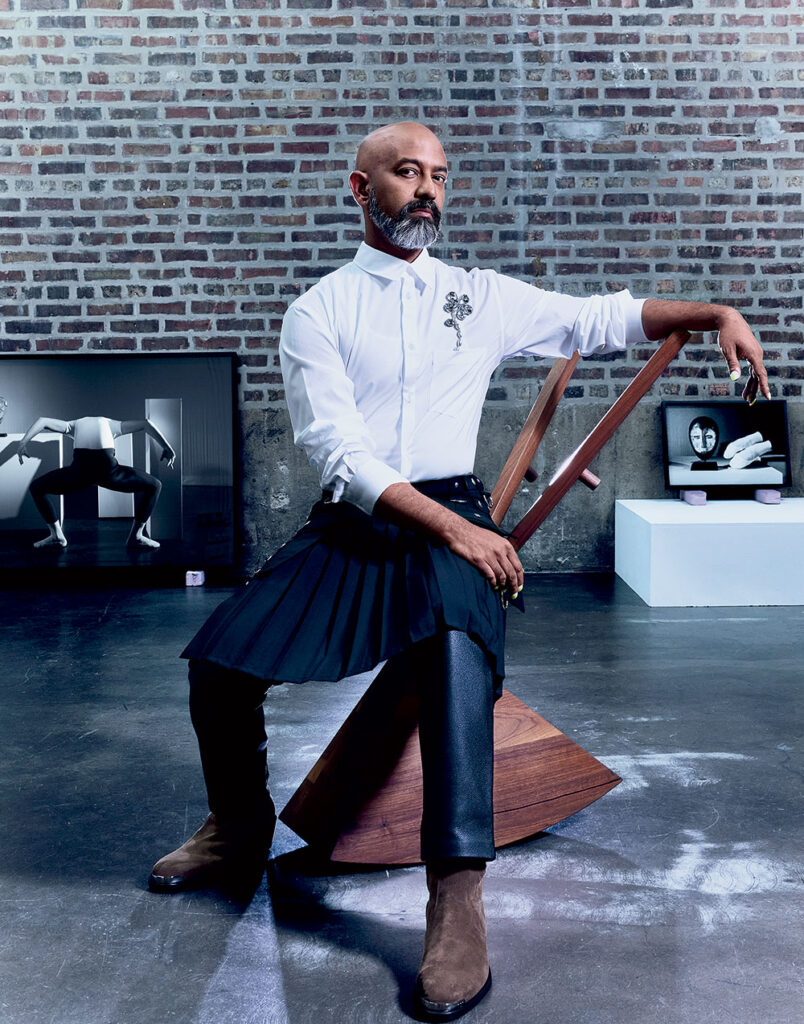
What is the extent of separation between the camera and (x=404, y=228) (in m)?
1.81

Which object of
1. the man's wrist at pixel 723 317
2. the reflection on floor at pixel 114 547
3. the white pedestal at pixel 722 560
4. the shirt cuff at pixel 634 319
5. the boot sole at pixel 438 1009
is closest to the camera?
the boot sole at pixel 438 1009

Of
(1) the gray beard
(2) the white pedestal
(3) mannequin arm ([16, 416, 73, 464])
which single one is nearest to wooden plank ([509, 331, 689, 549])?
(1) the gray beard

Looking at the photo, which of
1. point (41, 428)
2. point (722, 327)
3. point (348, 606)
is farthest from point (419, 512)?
point (41, 428)

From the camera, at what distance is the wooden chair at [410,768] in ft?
6.07

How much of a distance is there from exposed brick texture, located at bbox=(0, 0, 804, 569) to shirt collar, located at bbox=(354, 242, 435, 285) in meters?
2.98

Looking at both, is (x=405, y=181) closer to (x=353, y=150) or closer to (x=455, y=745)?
(x=455, y=745)

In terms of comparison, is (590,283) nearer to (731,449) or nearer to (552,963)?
(731,449)

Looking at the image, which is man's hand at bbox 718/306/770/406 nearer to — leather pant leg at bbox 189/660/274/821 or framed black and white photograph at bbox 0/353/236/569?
leather pant leg at bbox 189/660/274/821

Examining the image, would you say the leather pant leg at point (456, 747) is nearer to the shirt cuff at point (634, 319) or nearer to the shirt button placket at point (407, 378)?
the shirt button placket at point (407, 378)

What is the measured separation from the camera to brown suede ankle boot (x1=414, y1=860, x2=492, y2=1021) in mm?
1395

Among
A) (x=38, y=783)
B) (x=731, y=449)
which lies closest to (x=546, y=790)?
(x=38, y=783)

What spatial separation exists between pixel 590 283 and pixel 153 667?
8.97ft

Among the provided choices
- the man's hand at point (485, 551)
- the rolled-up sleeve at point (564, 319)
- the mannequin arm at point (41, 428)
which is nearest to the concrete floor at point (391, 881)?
the man's hand at point (485, 551)

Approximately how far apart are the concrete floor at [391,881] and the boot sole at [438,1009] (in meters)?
0.02
